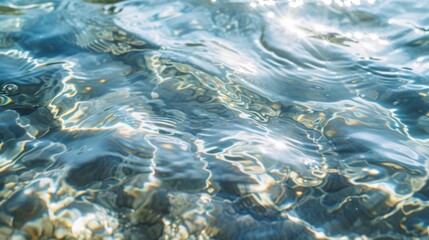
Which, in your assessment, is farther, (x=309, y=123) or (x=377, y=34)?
(x=377, y=34)

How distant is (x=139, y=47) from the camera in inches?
144

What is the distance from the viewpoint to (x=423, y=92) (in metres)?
3.14

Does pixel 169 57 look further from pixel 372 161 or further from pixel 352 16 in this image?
pixel 352 16

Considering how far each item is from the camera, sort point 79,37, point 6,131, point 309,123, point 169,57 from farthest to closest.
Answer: point 79,37
point 169,57
point 309,123
point 6,131

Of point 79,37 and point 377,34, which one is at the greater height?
point 377,34

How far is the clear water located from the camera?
2.02 metres

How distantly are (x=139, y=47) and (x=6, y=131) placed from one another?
1.41 metres

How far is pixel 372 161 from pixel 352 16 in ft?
7.86

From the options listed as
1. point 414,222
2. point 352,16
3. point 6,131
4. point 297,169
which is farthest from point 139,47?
point 414,222

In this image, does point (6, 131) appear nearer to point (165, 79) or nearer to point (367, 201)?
point (165, 79)

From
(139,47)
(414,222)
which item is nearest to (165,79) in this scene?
(139,47)

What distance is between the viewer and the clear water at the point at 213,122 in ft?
6.63

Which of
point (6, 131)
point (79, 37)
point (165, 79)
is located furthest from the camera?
point (79, 37)

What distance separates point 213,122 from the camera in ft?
8.85
